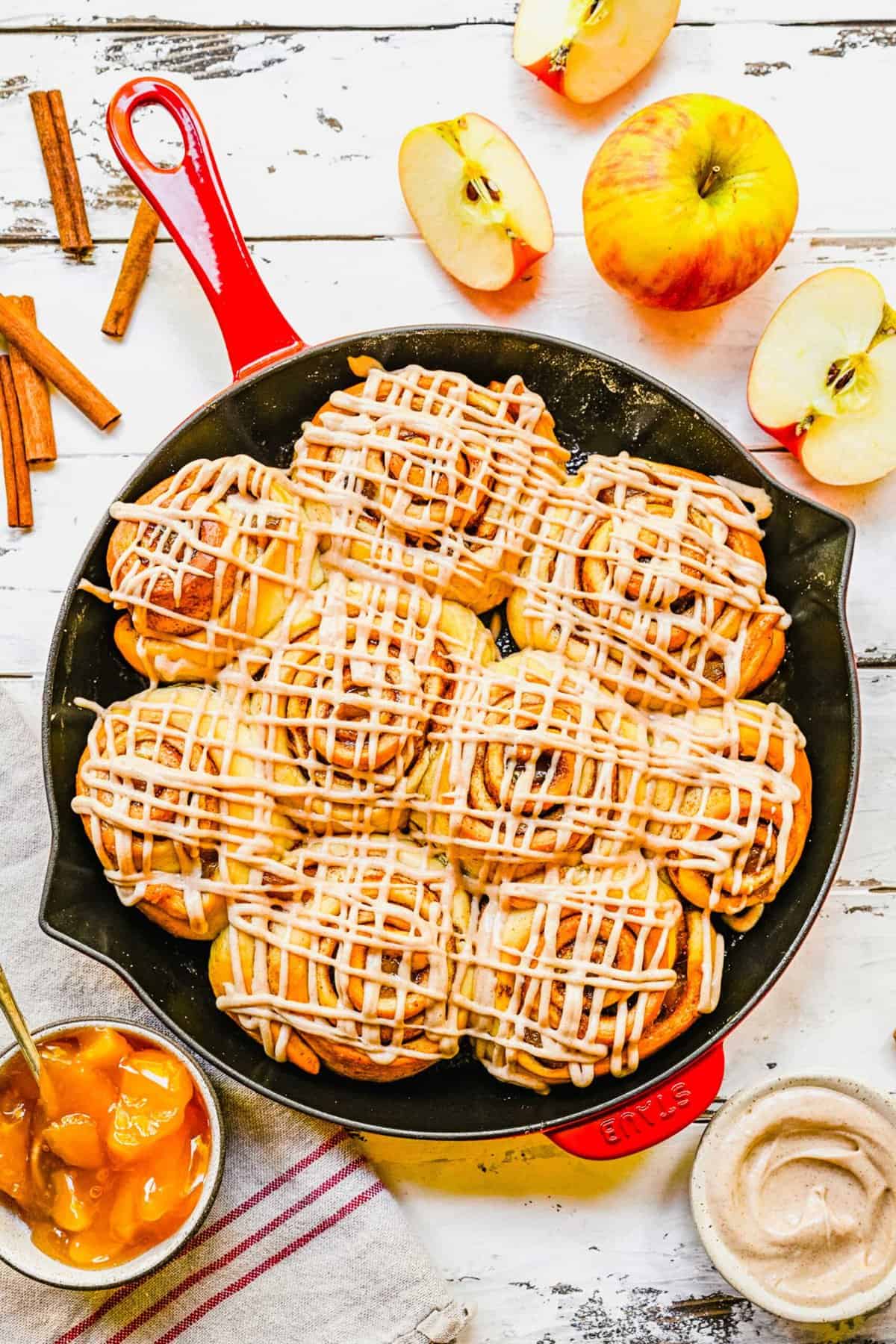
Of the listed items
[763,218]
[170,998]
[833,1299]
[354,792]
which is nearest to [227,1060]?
[170,998]

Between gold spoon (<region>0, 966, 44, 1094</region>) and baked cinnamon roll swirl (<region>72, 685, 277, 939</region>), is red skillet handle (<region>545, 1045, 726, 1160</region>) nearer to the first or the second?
baked cinnamon roll swirl (<region>72, 685, 277, 939</region>)

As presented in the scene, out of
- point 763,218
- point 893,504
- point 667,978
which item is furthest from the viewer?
point 893,504

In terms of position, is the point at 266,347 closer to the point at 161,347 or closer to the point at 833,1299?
the point at 161,347

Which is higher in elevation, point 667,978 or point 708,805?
point 708,805

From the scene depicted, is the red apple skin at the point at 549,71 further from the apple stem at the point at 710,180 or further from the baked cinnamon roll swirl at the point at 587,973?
the baked cinnamon roll swirl at the point at 587,973

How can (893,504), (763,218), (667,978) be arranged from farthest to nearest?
(893,504), (763,218), (667,978)

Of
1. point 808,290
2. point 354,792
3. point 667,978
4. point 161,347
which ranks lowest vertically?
point 667,978

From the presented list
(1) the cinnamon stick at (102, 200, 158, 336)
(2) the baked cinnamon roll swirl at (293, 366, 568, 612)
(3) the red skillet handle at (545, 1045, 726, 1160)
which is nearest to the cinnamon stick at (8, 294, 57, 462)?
(1) the cinnamon stick at (102, 200, 158, 336)

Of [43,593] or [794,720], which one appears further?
[43,593]
